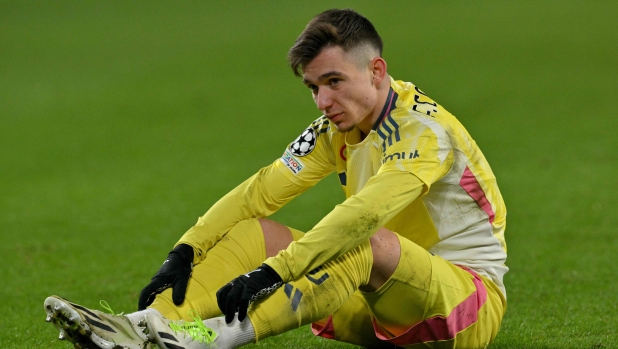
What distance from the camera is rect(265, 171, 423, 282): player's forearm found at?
11.0 ft

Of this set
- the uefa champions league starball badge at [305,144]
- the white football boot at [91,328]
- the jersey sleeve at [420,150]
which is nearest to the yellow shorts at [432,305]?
the jersey sleeve at [420,150]

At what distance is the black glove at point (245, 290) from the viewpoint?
3295 mm

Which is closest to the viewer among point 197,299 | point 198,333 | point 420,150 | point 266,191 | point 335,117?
point 198,333

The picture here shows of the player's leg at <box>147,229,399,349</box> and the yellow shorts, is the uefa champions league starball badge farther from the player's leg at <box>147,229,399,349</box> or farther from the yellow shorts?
the player's leg at <box>147,229,399,349</box>

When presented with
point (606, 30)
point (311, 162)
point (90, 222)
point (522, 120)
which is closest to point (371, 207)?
point (311, 162)

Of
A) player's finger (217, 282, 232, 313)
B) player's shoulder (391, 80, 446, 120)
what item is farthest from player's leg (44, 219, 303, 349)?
player's shoulder (391, 80, 446, 120)

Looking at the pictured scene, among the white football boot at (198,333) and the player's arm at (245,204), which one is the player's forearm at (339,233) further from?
the player's arm at (245,204)

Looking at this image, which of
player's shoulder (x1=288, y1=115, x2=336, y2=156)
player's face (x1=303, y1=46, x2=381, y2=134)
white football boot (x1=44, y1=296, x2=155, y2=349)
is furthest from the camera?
player's shoulder (x1=288, y1=115, x2=336, y2=156)

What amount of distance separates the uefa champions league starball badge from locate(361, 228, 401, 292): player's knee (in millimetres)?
905

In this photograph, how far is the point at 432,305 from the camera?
3691mm

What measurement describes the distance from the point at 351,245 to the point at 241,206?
0.95 m

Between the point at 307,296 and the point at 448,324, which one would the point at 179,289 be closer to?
the point at 307,296

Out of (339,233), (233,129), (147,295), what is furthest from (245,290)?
(233,129)

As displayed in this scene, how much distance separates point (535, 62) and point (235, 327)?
1593cm
